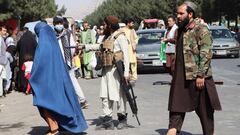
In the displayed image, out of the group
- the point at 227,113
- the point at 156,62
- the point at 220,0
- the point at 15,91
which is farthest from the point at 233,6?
the point at 227,113

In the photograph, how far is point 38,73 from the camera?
8492 millimetres

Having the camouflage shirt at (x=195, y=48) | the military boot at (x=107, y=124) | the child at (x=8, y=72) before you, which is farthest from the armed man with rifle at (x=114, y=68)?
the child at (x=8, y=72)

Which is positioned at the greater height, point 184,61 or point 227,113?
point 184,61

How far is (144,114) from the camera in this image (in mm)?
11031

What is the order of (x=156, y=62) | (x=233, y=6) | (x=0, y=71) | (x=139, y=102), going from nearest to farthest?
(x=139, y=102)
(x=0, y=71)
(x=156, y=62)
(x=233, y=6)

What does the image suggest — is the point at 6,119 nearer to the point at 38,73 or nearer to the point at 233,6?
the point at 38,73

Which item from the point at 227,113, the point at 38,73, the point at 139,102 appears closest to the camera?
the point at 38,73

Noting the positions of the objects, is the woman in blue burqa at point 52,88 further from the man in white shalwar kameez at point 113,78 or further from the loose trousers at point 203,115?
the loose trousers at point 203,115

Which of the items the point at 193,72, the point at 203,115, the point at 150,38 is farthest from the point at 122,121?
the point at 150,38

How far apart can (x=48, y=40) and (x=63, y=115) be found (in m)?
1.12

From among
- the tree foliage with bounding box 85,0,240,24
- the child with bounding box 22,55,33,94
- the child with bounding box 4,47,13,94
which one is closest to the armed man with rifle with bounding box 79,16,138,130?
the child with bounding box 22,55,33,94

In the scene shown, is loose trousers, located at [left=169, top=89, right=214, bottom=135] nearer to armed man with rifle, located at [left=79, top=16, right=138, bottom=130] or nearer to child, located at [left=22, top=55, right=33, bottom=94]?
armed man with rifle, located at [left=79, top=16, right=138, bottom=130]

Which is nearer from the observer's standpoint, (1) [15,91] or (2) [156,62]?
(1) [15,91]

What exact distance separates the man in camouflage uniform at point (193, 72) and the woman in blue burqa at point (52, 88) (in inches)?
68.2
